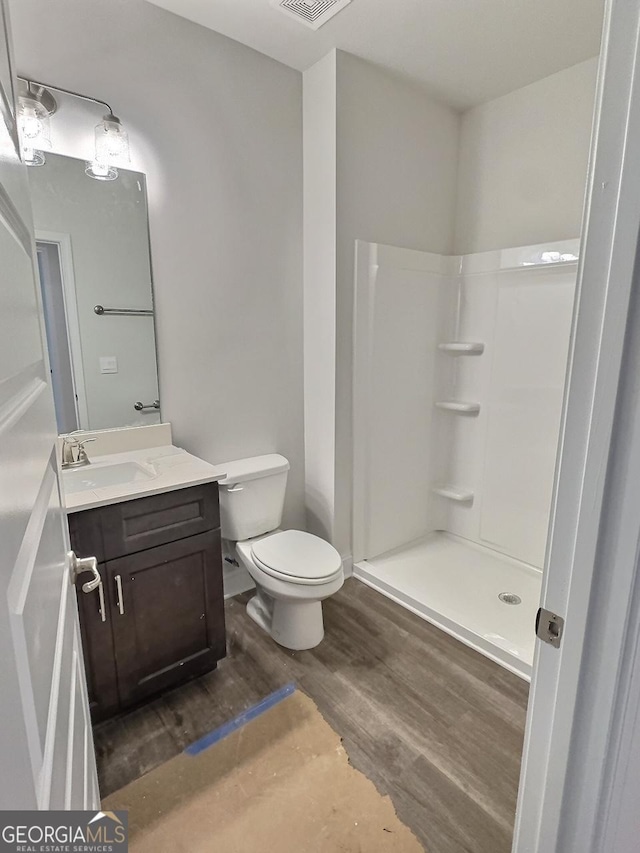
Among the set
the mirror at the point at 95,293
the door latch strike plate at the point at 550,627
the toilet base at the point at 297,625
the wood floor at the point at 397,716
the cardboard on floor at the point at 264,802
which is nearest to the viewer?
the door latch strike plate at the point at 550,627

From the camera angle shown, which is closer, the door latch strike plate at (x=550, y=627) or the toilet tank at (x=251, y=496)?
the door latch strike plate at (x=550, y=627)

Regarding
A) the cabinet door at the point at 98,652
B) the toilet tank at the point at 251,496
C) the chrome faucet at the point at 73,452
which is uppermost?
the chrome faucet at the point at 73,452

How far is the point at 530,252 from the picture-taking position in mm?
2396

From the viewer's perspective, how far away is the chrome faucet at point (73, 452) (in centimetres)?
176

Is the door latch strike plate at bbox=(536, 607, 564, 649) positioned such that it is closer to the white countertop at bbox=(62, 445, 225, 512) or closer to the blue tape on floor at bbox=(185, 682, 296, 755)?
the white countertop at bbox=(62, 445, 225, 512)

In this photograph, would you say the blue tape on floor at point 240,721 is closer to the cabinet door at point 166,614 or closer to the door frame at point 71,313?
the cabinet door at point 166,614

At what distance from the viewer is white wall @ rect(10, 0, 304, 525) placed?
5.57 feet

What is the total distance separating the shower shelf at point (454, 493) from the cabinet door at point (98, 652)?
204 centimetres

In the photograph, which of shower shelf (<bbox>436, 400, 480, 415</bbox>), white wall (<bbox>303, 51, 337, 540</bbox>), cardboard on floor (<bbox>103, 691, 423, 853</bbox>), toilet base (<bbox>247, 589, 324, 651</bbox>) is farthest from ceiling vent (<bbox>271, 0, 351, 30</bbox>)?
cardboard on floor (<bbox>103, 691, 423, 853</bbox>)

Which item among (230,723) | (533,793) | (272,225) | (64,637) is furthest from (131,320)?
(533,793)

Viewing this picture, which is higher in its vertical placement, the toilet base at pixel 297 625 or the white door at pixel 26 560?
the white door at pixel 26 560

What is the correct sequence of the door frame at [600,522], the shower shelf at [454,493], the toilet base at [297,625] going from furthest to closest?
1. the shower shelf at [454,493]
2. the toilet base at [297,625]
3. the door frame at [600,522]

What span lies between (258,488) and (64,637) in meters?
1.45

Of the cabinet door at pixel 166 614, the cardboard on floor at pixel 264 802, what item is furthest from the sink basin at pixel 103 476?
the cardboard on floor at pixel 264 802
